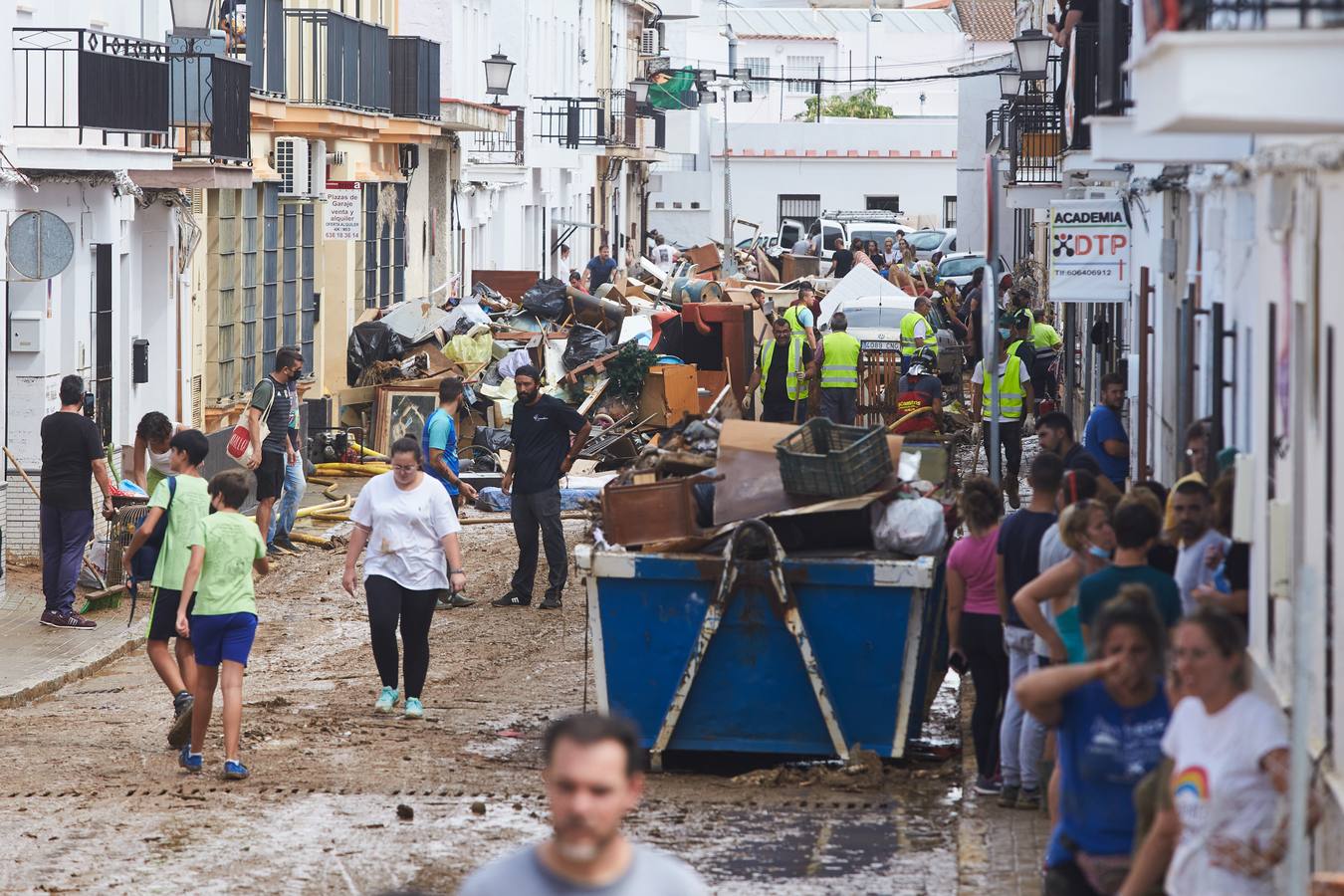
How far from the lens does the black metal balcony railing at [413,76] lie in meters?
28.7

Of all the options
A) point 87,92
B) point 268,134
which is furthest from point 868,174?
point 87,92

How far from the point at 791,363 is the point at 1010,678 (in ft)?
42.6

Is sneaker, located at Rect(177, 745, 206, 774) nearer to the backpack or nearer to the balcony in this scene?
the backpack

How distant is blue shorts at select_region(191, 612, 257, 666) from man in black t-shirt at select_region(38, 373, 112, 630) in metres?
4.19

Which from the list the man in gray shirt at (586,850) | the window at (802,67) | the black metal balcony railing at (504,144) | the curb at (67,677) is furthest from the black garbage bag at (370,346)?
the window at (802,67)

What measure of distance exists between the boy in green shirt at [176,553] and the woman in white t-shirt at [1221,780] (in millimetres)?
6175

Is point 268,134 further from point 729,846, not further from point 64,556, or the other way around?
point 729,846

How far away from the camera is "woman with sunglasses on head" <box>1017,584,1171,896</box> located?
19.3ft

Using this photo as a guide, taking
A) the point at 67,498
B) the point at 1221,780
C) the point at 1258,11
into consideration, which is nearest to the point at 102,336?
the point at 67,498

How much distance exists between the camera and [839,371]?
73.2ft

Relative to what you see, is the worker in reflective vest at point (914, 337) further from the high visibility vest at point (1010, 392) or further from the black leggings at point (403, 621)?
the black leggings at point (403, 621)

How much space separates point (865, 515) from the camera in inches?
396

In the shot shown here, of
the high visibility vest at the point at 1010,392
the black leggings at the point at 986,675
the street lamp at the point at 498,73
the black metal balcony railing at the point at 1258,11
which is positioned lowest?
the black leggings at the point at 986,675

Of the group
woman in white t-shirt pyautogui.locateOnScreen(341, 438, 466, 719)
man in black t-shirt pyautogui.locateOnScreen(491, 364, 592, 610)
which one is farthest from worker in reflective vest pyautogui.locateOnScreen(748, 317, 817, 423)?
woman in white t-shirt pyautogui.locateOnScreen(341, 438, 466, 719)
